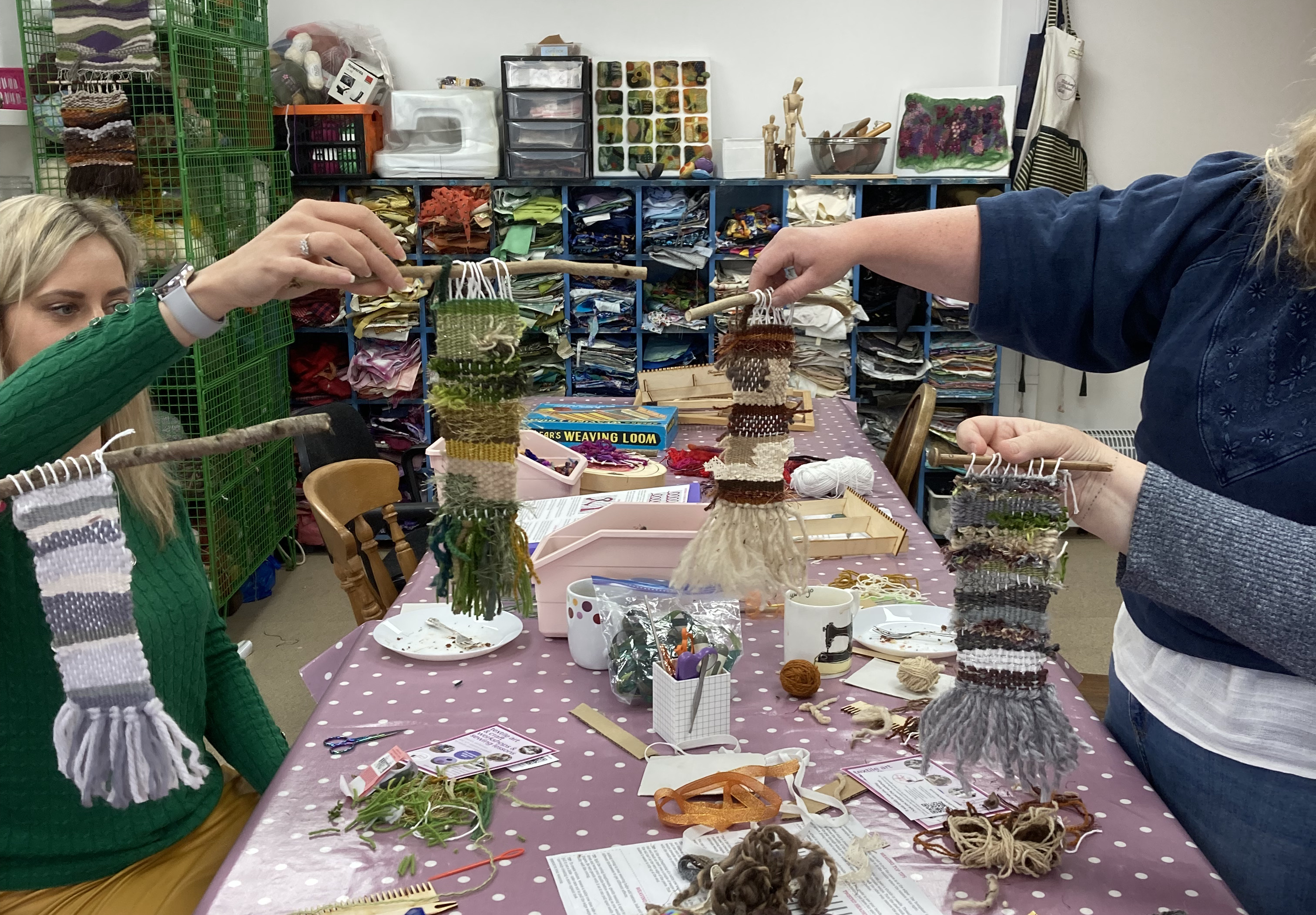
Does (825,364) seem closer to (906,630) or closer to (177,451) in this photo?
(906,630)

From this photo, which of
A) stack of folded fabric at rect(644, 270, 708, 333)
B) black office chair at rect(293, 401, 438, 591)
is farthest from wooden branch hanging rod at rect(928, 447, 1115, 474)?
stack of folded fabric at rect(644, 270, 708, 333)

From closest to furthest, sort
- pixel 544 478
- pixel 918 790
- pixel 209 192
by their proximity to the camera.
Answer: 1. pixel 918 790
2. pixel 544 478
3. pixel 209 192

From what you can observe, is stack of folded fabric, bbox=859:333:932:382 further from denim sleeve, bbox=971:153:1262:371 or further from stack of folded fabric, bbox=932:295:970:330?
denim sleeve, bbox=971:153:1262:371

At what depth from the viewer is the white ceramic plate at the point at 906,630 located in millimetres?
1736

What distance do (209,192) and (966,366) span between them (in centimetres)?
322

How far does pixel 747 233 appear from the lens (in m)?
4.59

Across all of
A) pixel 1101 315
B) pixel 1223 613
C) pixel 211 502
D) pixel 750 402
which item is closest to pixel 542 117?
pixel 211 502

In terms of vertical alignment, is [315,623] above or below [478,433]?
below

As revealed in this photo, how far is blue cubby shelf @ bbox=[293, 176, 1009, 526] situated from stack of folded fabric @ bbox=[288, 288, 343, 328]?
0.03m

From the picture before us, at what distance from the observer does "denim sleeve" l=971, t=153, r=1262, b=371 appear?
4.09ft

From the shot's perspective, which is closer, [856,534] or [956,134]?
[856,534]

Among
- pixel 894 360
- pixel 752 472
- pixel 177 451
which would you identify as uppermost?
pixel 177 451

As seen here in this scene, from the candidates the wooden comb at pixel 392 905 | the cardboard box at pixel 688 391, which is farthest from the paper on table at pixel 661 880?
the cardboard box at pixel 688 391

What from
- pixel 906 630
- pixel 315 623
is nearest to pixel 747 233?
pixel 315 623
